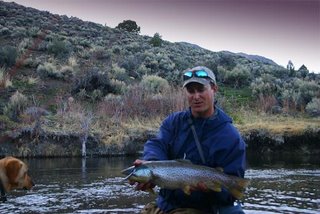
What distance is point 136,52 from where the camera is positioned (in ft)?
153

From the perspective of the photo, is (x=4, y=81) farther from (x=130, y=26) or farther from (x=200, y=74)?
(x=130, y=26)

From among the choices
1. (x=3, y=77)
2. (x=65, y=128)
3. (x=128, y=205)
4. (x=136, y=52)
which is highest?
(x=136, y=52)

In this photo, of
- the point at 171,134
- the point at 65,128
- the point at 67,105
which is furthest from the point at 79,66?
the point at 171,134

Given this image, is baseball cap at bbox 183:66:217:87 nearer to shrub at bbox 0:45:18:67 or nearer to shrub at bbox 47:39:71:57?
shrub at bbox 0:45:18:67

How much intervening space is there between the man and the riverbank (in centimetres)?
1472

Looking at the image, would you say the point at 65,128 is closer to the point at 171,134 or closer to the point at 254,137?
the point at 254,137

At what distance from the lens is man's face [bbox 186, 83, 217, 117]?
580cm

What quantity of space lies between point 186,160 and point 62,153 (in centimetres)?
1566

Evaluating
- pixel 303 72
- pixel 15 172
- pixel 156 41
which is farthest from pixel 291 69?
pixel 15 172

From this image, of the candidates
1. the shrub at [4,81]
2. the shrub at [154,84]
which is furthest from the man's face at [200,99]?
the shrub at [154,84]

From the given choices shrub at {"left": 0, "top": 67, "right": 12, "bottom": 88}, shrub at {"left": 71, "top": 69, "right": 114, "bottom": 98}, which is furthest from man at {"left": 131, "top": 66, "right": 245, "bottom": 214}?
shrub at {"left": 71, "top": 69, "right": 114, "bottom": 98}

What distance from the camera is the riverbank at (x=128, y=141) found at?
20047 millimetres

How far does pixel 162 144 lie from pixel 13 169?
11.2 feet

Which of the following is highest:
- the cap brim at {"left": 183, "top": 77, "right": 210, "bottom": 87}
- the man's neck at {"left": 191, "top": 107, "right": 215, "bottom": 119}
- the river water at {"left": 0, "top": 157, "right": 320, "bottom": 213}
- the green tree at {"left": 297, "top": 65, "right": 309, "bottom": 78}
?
the green tree at {"left": 297, "top": 65, "right": 309, "bottom": 78}
